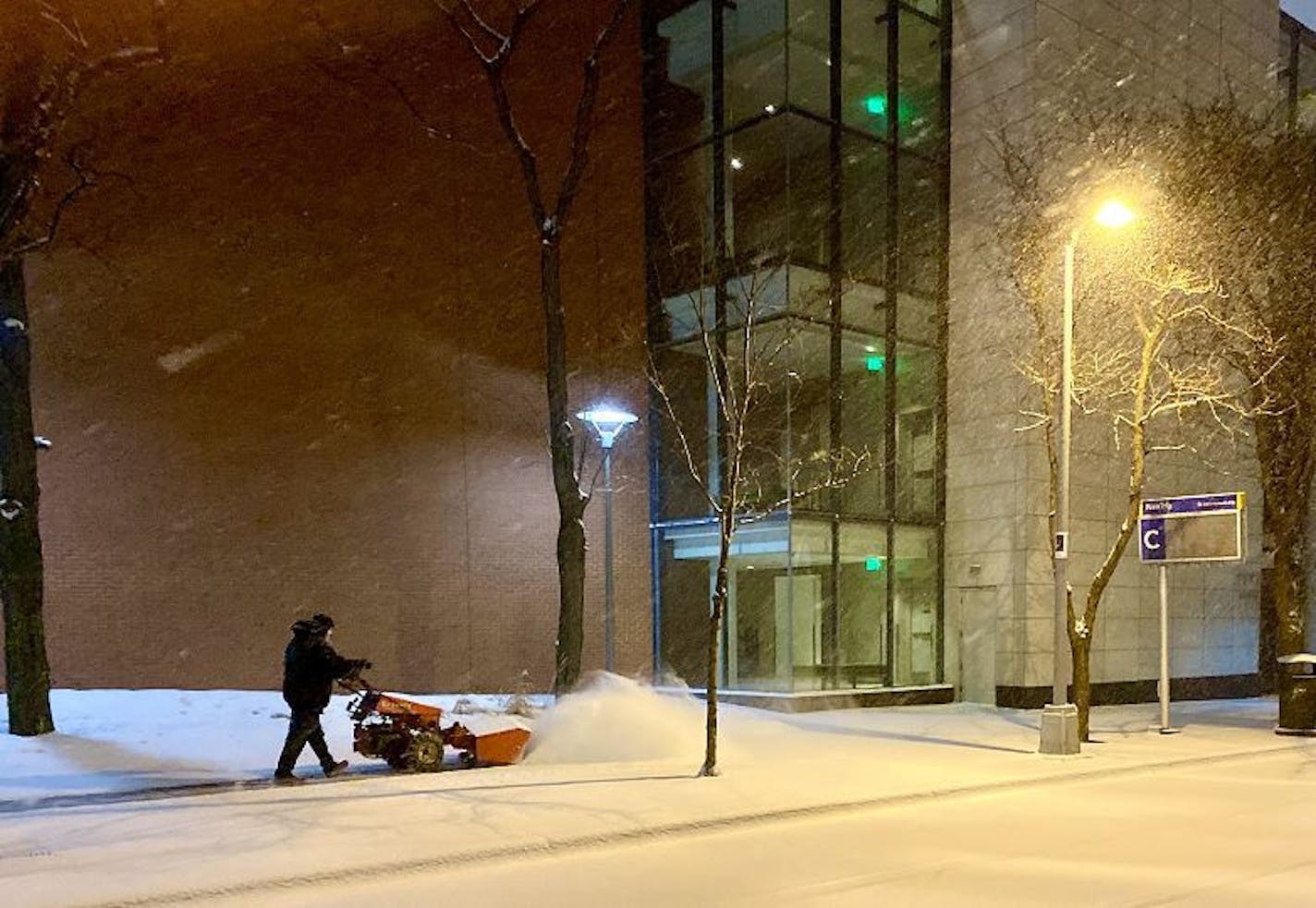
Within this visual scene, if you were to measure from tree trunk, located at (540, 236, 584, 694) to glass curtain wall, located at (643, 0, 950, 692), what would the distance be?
440cm

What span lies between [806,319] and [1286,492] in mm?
8868

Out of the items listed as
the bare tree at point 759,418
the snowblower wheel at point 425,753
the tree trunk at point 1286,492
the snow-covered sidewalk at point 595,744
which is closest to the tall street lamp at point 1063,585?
the snow-covered sidewalk at point 595,744

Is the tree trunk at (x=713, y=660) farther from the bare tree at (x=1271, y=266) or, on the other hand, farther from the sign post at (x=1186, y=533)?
the bare tree at (x=1271, y=266)

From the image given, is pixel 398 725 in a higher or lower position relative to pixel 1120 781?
higher

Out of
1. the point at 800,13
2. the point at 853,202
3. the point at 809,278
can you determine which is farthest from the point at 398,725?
the point at 800,13

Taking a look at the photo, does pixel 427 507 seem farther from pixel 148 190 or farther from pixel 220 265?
pixel 148 190

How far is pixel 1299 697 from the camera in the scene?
720 inches

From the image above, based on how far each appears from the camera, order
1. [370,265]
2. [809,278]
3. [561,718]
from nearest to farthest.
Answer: [561,718], [370,265], [809,278]


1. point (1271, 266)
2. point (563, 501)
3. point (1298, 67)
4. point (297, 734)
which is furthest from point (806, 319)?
point (1298, 67)

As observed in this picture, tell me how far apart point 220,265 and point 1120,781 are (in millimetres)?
15336

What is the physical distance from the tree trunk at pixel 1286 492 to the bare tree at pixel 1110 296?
0.65 meters

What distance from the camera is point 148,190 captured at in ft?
58.1

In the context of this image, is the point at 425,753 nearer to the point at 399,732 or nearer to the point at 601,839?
the point at 399,732

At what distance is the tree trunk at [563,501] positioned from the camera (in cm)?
1619
